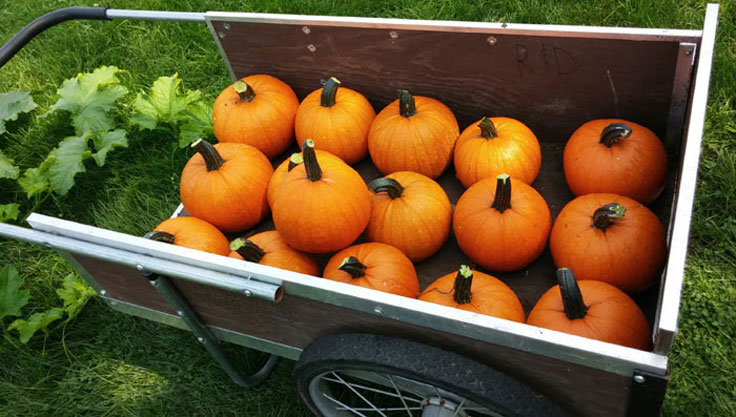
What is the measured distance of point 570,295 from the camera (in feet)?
4.72

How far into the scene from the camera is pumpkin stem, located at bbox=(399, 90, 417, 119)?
2014 millimetres

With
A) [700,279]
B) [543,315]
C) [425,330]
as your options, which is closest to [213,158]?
[425,330]

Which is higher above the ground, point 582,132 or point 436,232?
point 582,132

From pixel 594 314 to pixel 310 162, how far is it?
2.79ft

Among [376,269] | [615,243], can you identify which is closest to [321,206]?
[376,269]

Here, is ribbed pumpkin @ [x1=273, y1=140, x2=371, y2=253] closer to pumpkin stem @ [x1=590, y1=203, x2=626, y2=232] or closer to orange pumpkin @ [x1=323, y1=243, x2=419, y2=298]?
orange pumpkin @ [x1=323, y1=243, x2=419, y2=298]

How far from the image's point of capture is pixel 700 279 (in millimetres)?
2279

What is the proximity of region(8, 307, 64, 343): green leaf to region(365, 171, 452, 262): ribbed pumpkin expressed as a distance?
4.78 ft

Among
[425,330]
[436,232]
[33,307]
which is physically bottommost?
[33,307]

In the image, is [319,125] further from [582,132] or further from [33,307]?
[33,307]

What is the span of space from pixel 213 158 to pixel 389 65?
0.72 meters

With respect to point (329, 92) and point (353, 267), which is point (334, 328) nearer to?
point (353, 267)

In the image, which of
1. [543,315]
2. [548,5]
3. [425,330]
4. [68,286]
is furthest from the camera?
[548,5]

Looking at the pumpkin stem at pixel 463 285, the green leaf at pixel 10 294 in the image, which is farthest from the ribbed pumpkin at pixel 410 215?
the green leaf at pixel 10 294
